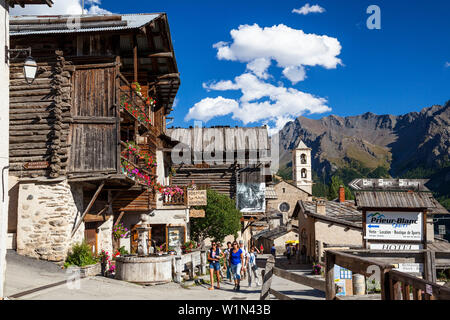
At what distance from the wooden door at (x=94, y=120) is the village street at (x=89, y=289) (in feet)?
12.3

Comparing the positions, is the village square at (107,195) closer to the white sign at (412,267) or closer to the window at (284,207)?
the white sign at (412,267)

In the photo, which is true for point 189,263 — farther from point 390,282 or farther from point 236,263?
point 390,282

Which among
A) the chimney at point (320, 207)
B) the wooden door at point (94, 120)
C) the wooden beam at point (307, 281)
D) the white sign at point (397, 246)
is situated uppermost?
the wooden door at point (94, 120)

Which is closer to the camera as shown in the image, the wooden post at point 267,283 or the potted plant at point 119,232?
the wooden post at point 267,283

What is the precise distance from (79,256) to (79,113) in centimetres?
534

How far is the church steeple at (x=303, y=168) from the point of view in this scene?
9525 cm

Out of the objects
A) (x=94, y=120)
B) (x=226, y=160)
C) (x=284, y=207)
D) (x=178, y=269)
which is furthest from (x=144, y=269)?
(x=284, y=207)

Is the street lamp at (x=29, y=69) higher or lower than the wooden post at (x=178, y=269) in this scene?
higher

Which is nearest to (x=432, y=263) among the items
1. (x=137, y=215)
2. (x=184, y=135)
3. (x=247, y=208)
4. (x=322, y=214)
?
(x=137, y=215)

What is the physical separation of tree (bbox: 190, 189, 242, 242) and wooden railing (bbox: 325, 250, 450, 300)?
23349mm

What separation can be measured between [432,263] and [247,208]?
80.4ft

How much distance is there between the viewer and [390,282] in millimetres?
5234

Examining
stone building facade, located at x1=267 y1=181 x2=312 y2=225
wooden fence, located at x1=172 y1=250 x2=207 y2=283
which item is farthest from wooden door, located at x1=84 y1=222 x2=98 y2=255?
stone building facade, located at x1=267 y1=181 x2=312 y2=225

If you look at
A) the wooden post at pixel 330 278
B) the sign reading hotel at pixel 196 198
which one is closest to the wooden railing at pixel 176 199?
the sign reading hotel at pixel 196 198
